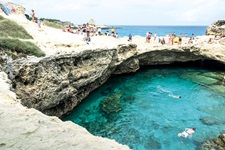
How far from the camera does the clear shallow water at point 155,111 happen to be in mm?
13852

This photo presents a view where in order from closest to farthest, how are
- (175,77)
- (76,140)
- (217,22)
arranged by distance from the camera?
(76,140)
(175,77)
(217,22)

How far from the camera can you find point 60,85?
14.8 meters

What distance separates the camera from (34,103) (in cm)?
1274

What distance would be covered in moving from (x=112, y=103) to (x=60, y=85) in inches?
237

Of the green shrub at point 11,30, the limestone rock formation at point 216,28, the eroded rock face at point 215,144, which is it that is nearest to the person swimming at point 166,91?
the eroded rock face at point 215,144

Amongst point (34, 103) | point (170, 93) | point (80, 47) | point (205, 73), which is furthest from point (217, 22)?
point (34, 103)

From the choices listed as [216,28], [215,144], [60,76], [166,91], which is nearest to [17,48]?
[60,76]

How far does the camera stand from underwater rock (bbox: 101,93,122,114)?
17844mm

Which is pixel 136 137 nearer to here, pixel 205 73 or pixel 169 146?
pixel 169 146

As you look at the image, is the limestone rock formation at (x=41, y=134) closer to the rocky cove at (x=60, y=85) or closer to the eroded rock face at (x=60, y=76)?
the rocky cove at (x=60, y=85)

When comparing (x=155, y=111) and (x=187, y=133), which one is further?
(x=155, y=111)

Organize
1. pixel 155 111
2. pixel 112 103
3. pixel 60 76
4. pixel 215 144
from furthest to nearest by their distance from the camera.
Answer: pixel 112 103 < pixel 155 111 < pixel 60 76 < pixel 215 144

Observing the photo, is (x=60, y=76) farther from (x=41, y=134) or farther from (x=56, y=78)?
(x=41, y=134)

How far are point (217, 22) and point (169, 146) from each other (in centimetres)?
3764
